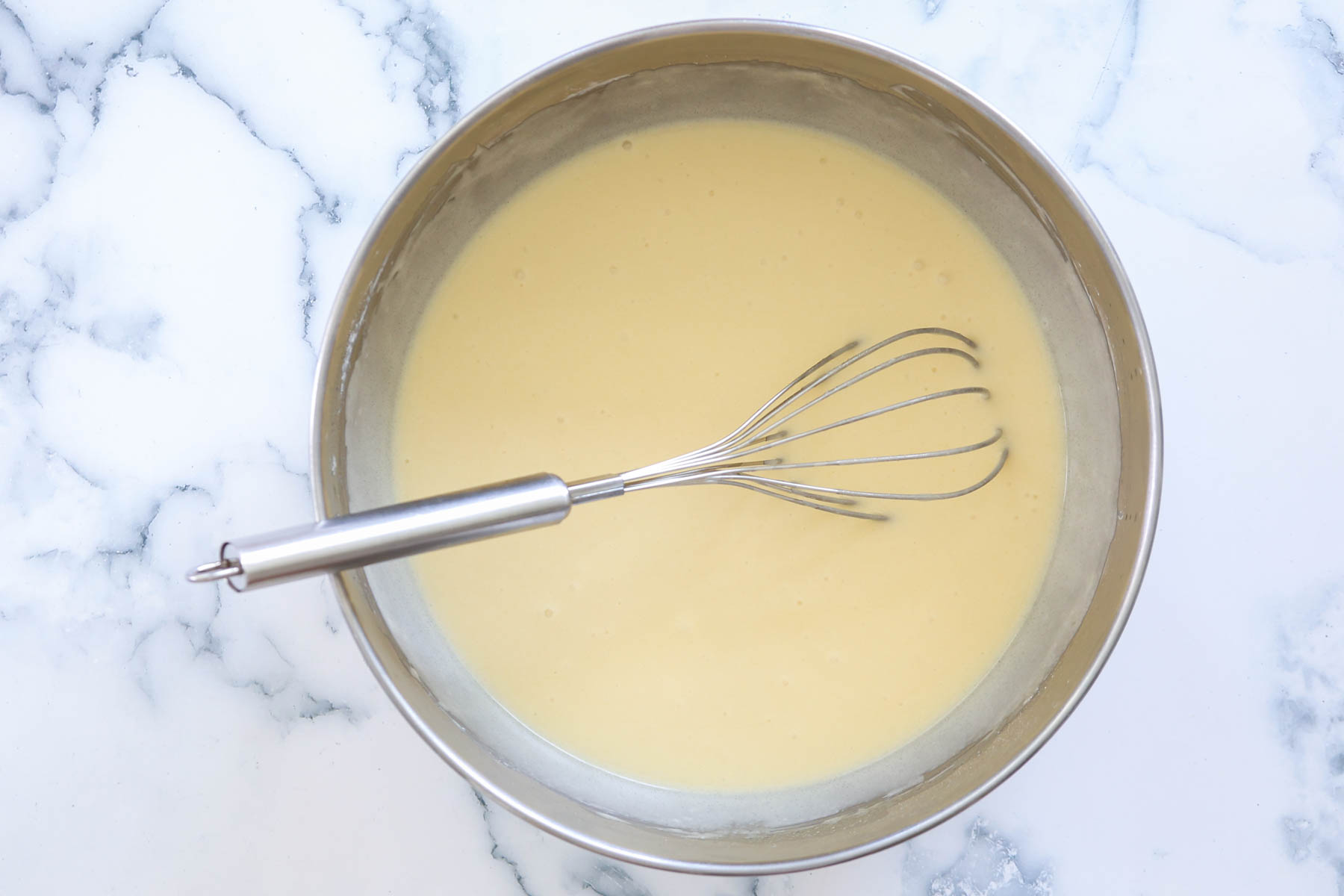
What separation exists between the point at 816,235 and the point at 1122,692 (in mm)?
552

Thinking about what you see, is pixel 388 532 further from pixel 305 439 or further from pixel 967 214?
pixel 967 214

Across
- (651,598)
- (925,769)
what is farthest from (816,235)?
(925,769)

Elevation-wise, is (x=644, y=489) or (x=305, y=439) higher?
(x=305, y=439)

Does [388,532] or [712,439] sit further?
[712,439]

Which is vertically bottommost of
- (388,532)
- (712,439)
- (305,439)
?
(388,532)

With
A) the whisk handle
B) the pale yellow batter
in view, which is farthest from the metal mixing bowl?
the whisk handle

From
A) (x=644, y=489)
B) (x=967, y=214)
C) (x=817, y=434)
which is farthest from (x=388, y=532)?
(x=967, y=214)

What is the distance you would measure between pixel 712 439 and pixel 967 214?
13.4 inches

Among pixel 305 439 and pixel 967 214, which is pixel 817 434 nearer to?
pixel 967 214

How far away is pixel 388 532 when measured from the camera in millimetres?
703

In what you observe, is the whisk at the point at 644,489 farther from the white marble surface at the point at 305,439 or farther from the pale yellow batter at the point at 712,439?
the white marble surface at the point at 305,439

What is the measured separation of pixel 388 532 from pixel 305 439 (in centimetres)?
34

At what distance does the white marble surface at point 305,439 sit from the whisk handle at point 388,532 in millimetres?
321

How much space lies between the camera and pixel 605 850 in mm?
841
